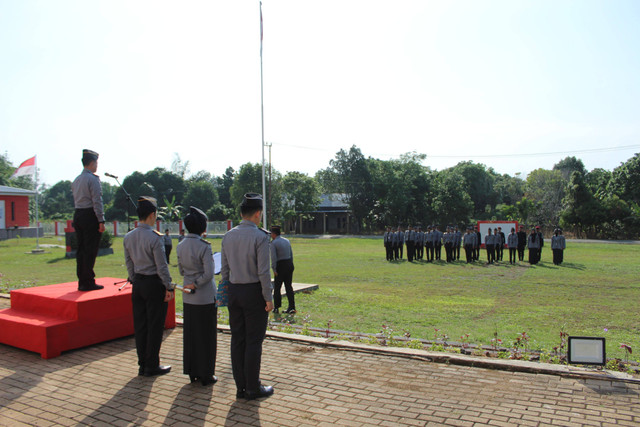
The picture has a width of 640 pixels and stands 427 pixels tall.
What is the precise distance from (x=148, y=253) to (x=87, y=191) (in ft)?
6.23

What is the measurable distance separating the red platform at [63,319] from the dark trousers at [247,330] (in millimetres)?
2539

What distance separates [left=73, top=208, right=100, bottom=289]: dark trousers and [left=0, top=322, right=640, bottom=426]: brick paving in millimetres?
1200

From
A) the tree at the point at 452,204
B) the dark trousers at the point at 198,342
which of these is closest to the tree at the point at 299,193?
the tree at the point at 452,204

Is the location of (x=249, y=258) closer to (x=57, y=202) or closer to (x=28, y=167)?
(x=28, y=167)

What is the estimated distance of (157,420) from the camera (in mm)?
3969

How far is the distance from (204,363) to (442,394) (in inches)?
96.0

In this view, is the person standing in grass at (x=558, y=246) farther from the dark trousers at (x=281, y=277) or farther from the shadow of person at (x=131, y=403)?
the shadow of person at (x=131, y=403)

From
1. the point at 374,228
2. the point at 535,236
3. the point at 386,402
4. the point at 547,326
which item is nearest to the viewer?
the point at 386,402

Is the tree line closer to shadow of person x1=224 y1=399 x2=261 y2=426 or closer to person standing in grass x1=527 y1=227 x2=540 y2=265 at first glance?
person standing in grass x1=527 y1=227 x2=540 y2=265

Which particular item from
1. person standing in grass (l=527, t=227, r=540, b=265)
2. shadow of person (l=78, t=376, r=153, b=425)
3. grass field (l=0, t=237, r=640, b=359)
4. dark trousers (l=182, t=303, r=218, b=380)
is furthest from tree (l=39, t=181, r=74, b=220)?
dark trousers (l=182, t=303, r=218, b=380)

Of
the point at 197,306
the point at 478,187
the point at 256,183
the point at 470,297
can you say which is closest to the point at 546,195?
the point at 478,187

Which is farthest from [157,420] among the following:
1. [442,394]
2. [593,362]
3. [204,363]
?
[593,362]

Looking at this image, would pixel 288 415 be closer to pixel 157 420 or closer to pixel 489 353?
pixel 157 420

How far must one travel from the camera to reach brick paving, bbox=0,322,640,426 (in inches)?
155
